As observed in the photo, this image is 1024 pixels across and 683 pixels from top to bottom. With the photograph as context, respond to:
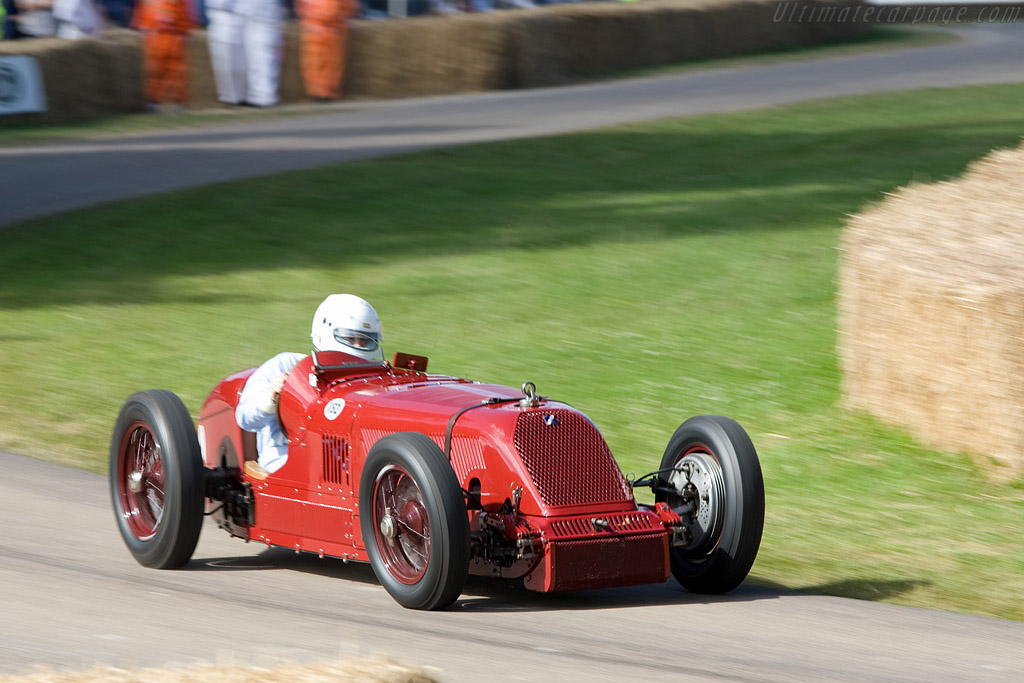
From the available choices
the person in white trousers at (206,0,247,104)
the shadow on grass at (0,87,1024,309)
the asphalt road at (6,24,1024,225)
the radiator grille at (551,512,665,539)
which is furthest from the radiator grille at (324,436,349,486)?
the person in white trousers at (206,0,247,104)

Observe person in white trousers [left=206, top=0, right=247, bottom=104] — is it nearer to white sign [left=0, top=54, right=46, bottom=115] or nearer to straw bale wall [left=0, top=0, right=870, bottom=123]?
straw bale wall [left=0, top=0, right=870, bottom=123]

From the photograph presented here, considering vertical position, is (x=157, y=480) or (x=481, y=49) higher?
(x=157, y=480)

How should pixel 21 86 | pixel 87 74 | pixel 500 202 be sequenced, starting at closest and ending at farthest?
pixel 500 202 → pixel 21 86 → pixel 87 74

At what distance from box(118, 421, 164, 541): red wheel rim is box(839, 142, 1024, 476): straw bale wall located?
5100mm

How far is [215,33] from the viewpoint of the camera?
2653 cm

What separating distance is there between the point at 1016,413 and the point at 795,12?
99.6 ft

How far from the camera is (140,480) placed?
792cm

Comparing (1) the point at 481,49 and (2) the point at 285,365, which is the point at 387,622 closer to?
(2) the point at 285,365

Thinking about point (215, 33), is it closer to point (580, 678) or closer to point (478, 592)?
point (478, 592)

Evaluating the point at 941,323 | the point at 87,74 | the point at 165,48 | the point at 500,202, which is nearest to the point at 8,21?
the point at 87,74

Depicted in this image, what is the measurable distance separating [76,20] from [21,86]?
2.67 meters

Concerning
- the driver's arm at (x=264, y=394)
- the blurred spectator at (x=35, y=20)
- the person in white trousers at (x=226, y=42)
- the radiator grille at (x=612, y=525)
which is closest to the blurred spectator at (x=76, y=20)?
the blurred spectator at (x=35, y=20)

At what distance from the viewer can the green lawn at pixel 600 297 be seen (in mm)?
9469

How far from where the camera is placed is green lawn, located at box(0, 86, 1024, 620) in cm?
947
